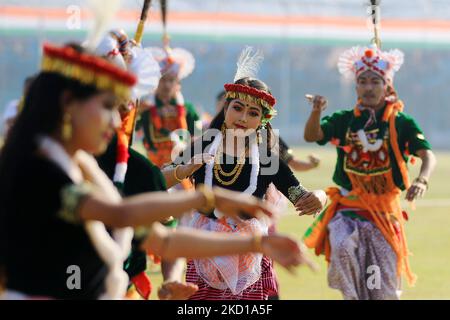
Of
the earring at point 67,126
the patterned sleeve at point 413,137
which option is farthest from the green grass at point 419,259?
the earring at point 67,126

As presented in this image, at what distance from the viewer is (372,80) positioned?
28.2ft

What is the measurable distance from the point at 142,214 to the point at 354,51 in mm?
5299

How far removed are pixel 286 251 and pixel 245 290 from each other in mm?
2982

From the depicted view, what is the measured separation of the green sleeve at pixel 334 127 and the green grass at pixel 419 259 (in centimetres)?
127

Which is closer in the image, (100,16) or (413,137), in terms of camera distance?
(100,16)

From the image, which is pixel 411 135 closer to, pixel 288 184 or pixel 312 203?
pixel 288 184

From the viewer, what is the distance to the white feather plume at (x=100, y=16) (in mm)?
4199

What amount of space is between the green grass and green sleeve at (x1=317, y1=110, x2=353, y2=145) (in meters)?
1.27

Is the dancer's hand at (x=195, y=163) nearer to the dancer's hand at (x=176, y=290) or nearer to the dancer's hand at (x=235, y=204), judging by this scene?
the dancer's hand at (x=176, y=290)

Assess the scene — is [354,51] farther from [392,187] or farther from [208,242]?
[208,242]

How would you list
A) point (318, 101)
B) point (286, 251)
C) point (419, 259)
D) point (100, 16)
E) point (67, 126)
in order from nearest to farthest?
point (67, 126) < point (286, 251) < point (100, 16) < point (318, 101) < point (419, 259)

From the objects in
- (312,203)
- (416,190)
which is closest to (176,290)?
(312,203)

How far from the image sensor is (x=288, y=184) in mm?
6684
